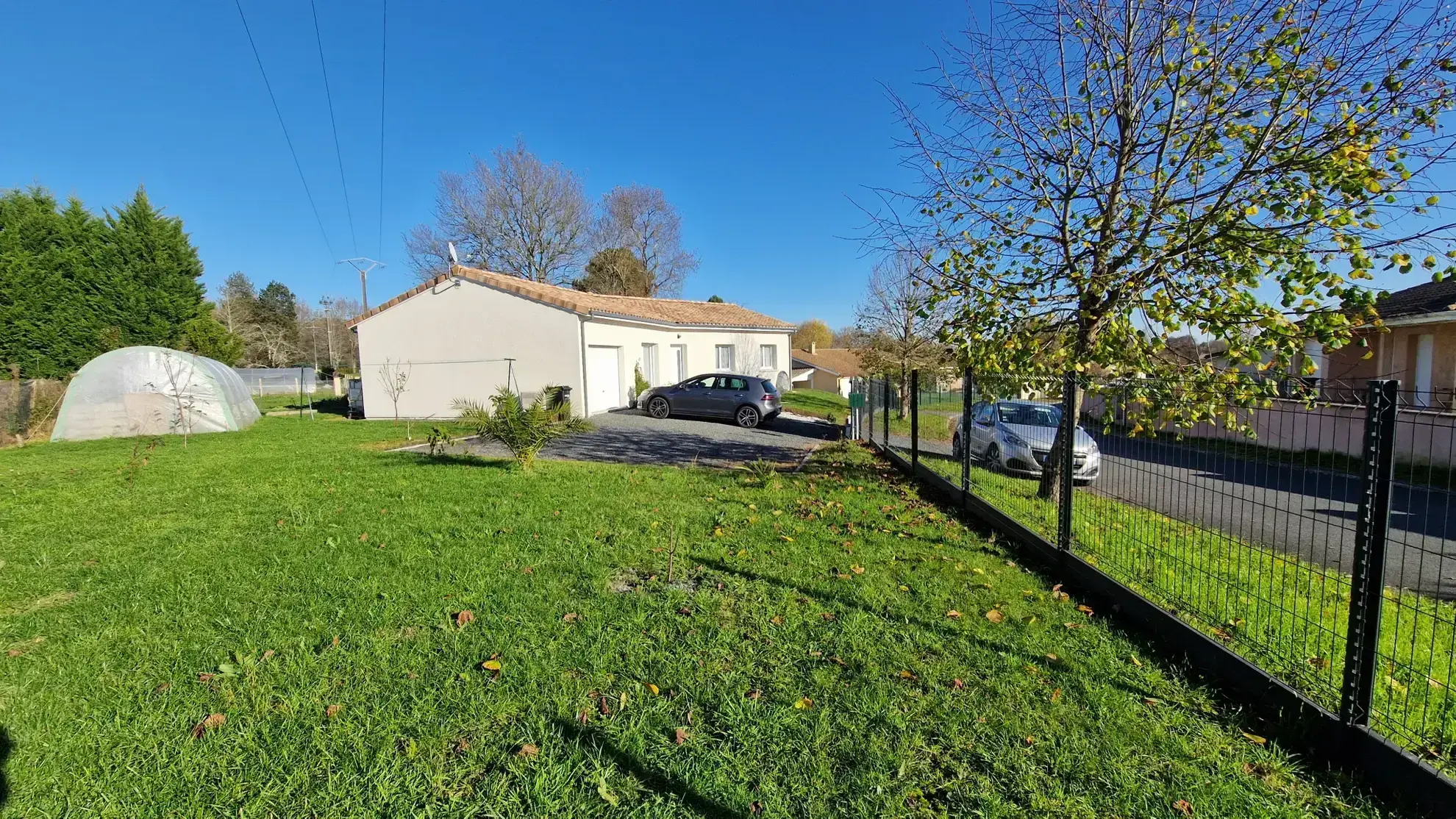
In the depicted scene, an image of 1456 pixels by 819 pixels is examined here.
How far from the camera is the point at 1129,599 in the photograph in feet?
12.5

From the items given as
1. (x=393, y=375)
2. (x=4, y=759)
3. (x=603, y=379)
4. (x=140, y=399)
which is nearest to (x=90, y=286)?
(x=140, y=399)

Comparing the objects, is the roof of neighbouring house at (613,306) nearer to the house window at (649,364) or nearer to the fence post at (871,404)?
the house window at (649,364)

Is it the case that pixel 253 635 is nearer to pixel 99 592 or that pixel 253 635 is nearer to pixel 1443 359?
pixel 99 592

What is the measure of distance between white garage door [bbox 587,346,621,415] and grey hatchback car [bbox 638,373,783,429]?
1.56 m

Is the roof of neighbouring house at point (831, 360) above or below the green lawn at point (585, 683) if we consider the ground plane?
above

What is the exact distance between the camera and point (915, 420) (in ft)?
29.0

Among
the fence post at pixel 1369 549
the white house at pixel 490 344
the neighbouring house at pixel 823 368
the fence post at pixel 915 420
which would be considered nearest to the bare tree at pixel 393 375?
the white house at pixel 490 344

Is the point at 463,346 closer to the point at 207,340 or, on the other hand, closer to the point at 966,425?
the point at 966,425

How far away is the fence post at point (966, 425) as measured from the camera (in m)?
6.56

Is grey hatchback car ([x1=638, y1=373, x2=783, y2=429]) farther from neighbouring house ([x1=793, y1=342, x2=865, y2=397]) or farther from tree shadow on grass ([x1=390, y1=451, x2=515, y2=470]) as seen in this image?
neighbouring house ([x1=793, y1=342, x2=865, y2=397])

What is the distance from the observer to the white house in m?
16.9

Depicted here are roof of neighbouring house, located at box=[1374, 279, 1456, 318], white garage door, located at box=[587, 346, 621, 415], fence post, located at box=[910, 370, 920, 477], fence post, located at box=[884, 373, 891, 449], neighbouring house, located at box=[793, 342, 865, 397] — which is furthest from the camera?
neighbouring house, located at box=[793, 342, 865, 397]

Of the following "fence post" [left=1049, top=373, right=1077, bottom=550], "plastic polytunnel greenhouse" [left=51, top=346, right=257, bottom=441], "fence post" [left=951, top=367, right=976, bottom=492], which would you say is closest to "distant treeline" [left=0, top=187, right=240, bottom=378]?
"plastic polytunnel greenhouse" [left=51, top=346, right=257, bottom=441]

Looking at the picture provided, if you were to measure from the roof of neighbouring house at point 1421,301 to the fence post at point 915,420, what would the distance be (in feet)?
32.3
